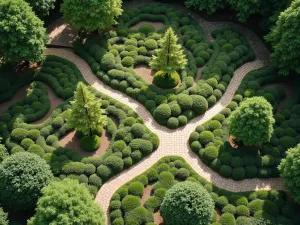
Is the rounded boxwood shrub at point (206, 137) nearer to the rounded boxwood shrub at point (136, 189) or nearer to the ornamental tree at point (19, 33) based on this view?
the rounded boxwood shrub at point (136, 189)

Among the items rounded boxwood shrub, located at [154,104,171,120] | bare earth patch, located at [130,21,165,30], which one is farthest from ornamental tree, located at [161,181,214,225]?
bare earth patch, located at [130,21,165,30]

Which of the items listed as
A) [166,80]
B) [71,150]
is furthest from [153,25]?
[71,150]

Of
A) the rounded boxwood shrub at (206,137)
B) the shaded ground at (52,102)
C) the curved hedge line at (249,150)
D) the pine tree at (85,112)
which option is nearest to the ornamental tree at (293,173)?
the curved hedge line at (249,150)

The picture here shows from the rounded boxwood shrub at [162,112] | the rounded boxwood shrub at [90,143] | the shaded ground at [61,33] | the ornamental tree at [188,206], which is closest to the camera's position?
the ornamental tree at [188,206]

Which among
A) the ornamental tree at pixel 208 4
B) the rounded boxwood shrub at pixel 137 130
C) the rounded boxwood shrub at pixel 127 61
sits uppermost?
the ornamental tree at pixel 208 4

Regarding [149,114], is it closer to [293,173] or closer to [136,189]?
[136,189]

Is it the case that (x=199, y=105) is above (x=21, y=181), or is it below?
above
